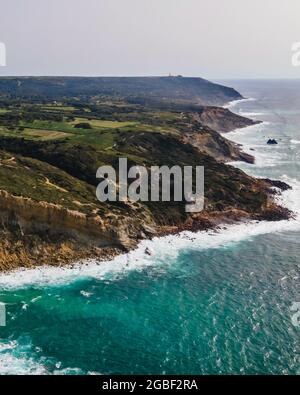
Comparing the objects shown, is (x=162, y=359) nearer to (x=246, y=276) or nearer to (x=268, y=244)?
(x=246, y=276)

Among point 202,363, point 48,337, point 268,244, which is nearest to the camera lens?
point 202,363

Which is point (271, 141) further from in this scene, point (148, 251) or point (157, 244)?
point (148, 251)

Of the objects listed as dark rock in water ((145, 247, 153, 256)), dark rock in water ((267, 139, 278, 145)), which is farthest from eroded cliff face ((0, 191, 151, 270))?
dark rock in water ((267, 139, 278, 145))

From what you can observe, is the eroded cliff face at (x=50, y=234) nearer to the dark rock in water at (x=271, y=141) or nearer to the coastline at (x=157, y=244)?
the coastline at (x=157, y=244)

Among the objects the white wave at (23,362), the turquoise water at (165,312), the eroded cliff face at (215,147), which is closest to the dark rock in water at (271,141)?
the eroded cliff face at (215,147)

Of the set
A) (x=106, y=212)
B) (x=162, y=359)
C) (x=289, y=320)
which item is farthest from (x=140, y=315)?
(x=106, y=212)

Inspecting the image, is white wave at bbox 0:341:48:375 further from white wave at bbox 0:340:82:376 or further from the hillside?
the hillside

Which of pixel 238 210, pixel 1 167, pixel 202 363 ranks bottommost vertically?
pixel 202 363
